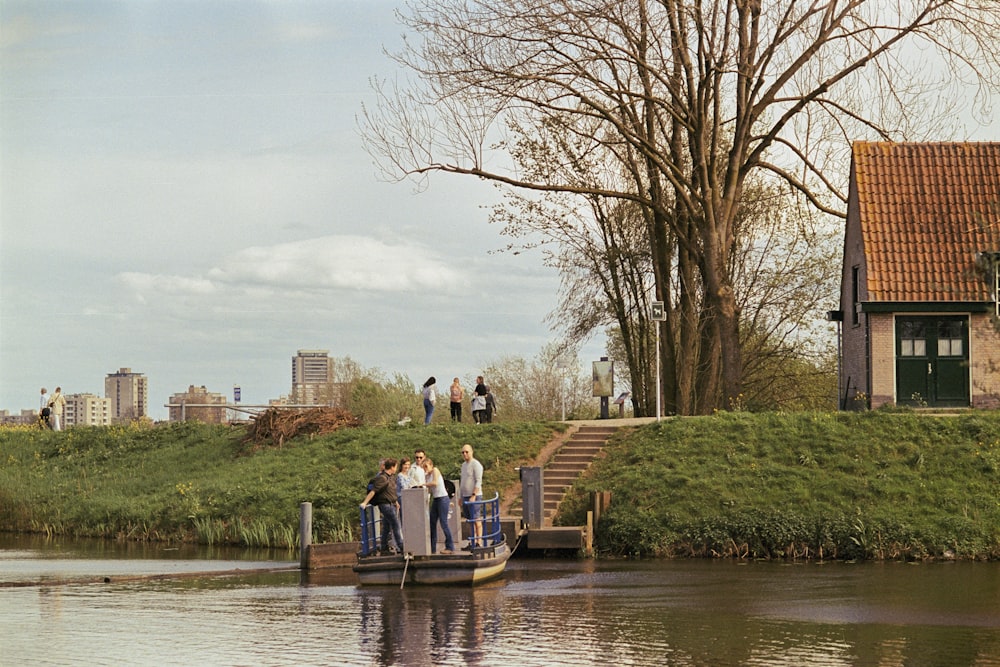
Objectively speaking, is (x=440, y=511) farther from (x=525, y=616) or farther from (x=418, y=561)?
(x=525, y=616)

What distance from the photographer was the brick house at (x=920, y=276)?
4062 centimetres

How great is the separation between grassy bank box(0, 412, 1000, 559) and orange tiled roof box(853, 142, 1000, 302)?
646 centimetres

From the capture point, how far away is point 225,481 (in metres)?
38.5

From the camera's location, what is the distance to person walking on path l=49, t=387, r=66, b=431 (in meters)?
53.4

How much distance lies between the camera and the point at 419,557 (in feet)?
76.9

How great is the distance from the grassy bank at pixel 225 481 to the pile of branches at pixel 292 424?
54 cm

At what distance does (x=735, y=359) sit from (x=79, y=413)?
7591cm

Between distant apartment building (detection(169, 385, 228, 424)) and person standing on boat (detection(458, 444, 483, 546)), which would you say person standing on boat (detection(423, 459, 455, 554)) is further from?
distant apartment building (detection(169, 385, 228, 424))

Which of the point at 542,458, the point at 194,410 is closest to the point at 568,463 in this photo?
the point at 542,458

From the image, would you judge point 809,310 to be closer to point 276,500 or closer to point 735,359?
point 735,359

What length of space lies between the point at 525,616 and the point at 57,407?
38.5 meters

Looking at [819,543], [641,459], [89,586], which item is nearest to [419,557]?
[89,586]

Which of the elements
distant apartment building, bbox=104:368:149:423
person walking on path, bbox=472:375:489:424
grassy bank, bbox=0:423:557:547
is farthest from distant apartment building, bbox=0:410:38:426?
person walking on path, bbox=472:375:489:424

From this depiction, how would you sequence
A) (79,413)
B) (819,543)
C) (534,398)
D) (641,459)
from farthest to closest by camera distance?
(79,413) < (534,398) < (641,459) < (819,543)
